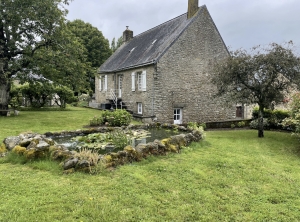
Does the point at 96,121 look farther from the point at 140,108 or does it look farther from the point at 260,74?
the point at 260,74

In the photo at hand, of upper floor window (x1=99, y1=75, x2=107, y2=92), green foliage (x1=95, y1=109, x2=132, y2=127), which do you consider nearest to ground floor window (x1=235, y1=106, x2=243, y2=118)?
green foliage (x1=95, y1=109, x2=132, y2=127)

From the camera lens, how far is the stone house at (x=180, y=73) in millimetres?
13375

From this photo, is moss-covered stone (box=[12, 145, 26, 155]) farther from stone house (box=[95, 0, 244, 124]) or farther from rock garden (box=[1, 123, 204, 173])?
stone house (box=[95, 0, 244, 124])

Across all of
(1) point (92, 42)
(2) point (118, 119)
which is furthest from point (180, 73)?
(1) point (92, 42)

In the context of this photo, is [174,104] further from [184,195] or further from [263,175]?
[184,195]

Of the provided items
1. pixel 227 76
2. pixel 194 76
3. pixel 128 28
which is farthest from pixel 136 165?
pixel 128 28

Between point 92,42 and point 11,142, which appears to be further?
point 92,42

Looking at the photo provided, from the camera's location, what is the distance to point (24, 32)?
41.1ft

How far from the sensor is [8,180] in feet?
12.3

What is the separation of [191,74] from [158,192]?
11604mm

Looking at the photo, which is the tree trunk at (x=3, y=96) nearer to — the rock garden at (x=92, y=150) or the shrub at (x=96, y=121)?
the shrub at (x=96, y=121)

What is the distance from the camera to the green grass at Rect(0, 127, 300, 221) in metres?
2.91

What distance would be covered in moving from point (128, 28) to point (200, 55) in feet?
36.5

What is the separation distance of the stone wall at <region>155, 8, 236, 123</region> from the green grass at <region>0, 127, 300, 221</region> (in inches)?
337
